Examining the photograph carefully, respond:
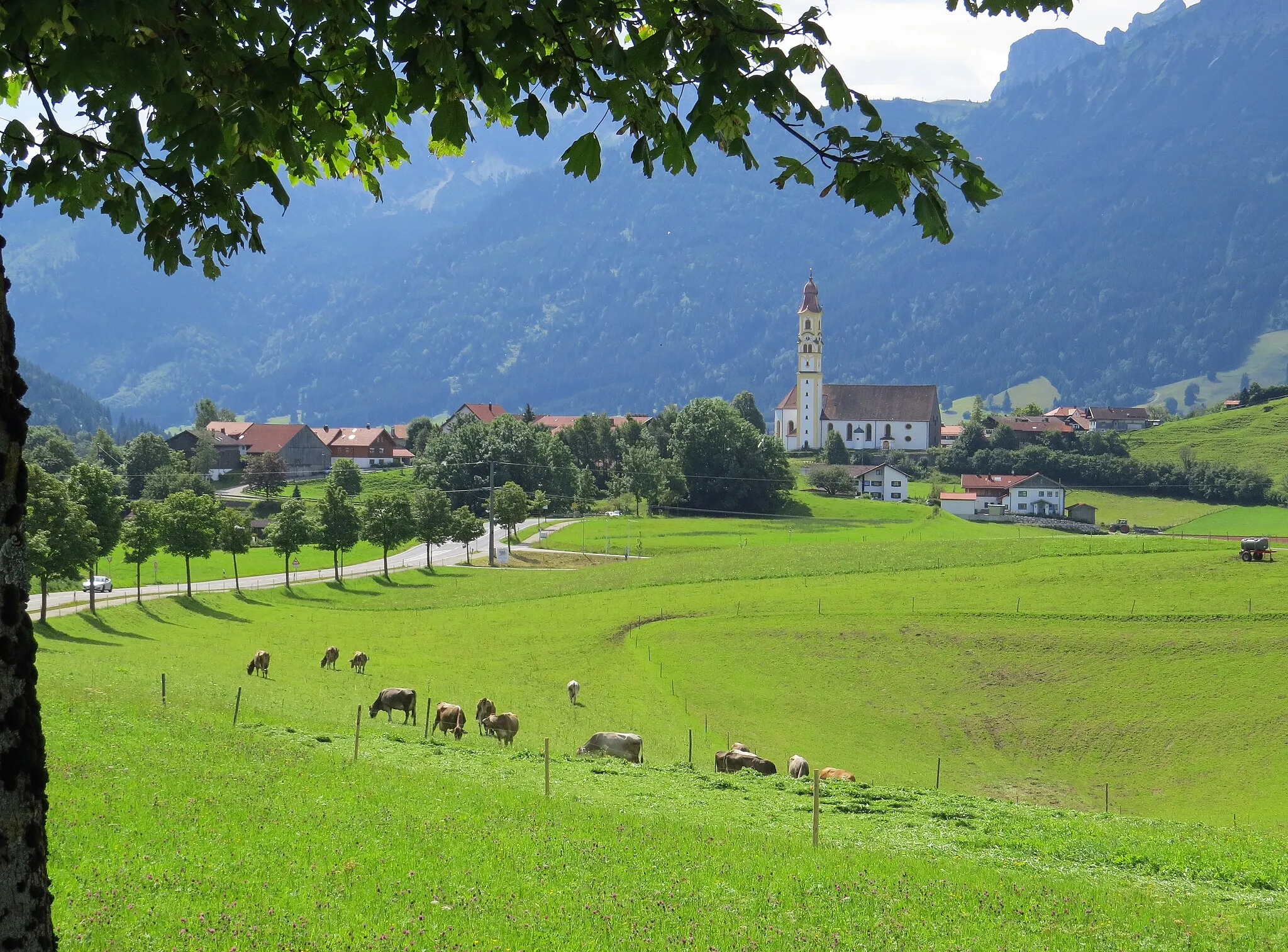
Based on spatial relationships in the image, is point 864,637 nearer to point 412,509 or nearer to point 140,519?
point 140,519

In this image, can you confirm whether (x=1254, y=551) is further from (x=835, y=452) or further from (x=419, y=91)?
(x=835, y=452)

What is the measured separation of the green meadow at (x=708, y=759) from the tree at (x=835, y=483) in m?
62.1

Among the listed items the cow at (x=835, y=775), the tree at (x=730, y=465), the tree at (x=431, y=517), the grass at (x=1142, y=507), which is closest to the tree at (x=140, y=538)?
the tree at (x=431, y=517)

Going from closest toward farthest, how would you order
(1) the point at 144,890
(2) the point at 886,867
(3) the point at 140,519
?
(1) the point at 144,890 < (2) the point at 886,867 < (3) the point at 140,519

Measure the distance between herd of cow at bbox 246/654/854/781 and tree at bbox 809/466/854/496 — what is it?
108m

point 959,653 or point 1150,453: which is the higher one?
point 1150,453

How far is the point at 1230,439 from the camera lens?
16488 centimetres

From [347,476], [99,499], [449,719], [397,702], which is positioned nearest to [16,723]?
[449,719]

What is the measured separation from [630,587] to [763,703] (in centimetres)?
2804

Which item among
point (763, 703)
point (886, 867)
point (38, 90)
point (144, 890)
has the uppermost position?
point (38, 90)

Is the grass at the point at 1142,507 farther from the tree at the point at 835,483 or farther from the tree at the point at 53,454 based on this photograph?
the tree at the point at 53,454

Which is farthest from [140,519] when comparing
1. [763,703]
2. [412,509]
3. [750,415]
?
[750,415]

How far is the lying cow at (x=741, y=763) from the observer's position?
91.7ft

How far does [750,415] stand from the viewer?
176375mm
